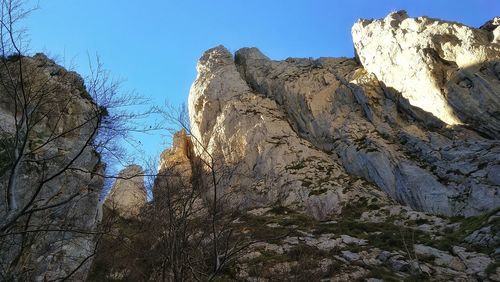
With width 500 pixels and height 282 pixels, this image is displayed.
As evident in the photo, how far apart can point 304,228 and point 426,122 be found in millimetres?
18292

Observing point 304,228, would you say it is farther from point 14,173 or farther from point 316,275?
point 14,173

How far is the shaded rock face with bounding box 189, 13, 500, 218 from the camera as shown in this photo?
28219 mm

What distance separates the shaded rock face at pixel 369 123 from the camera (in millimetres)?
28219

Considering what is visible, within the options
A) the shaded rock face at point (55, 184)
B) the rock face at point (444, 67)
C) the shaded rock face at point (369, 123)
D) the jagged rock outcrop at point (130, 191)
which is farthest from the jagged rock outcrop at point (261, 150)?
the rock face at point (444, 67)

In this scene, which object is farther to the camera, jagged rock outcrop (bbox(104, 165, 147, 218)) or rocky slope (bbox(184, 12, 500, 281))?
rocky slope (bbox(184, 12, 500, 281))

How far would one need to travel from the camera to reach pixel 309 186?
2992 centimetres

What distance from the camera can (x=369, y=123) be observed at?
36750 millimetres

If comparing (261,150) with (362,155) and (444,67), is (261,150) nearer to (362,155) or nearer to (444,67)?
(362,155)

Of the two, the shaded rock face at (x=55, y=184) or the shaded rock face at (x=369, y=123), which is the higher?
the shaded rock face at (x=369, y=123)

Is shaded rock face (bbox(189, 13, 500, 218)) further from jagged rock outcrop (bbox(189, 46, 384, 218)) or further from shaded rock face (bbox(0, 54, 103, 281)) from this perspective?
shaded rock face (bbox(0, 54, 103, 281))

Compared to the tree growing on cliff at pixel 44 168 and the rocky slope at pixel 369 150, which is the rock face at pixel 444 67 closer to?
the rocky slope at pixel 369 150

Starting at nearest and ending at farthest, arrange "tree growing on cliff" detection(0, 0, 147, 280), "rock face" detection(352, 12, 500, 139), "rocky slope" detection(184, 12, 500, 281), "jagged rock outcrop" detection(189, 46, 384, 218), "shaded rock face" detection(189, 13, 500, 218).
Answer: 1. "tree growing on cliff" detection(0, 0, 147, 280)
2. "rocky slope" detection(184, 12, 500, 281)
3. "shaded rock face" detection(189, 13, 500, 218)
4. "jagged rock outcrop" detection(189, 46, 384, 218)
5. "rock face" detection(352, 12, 500, 139)

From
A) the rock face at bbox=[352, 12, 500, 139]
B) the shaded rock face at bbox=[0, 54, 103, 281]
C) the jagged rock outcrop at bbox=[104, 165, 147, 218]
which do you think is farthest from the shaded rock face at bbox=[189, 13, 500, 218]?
the shaded rock face at bbox=[0, 54, 103, 281]

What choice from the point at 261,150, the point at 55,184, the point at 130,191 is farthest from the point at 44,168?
the point at 261,150
